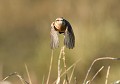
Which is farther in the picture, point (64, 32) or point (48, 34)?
point (48, 34)

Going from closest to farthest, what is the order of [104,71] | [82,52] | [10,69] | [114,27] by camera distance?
[104,71], [82,52], [10,69], [114,27]

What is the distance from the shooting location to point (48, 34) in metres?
9.20

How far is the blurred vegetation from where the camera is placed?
7.47m

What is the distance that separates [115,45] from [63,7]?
9.91 ft

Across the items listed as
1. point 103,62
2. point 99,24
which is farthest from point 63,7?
point 103,62

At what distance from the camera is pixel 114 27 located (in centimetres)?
862

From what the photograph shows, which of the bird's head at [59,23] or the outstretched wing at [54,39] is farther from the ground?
the bird's head at [59,23]

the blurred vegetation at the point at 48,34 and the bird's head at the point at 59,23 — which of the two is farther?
the blurred vegetation at the point at 48,34

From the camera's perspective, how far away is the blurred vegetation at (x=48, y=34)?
7.47 meters

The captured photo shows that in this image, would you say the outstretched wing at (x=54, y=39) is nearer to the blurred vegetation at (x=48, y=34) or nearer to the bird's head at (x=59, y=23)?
the bird's head at (x=59, y=23)

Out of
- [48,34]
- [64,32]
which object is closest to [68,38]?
[64,32]

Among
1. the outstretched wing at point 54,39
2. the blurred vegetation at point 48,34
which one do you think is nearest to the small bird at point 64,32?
the outstretched wing at point 54,39

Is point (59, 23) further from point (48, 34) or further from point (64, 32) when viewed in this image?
point (48, 34)

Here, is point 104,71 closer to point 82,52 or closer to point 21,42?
point 82,52
